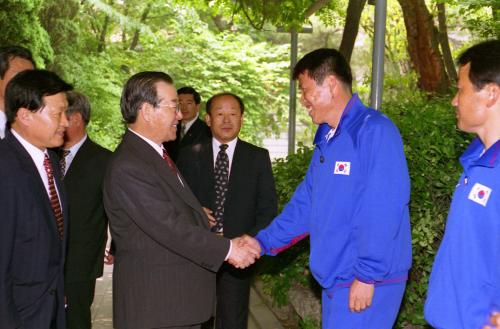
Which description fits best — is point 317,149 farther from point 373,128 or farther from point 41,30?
point 41,30

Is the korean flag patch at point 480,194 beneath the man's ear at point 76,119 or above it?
beneath

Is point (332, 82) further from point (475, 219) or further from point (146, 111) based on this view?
point (475, 219)

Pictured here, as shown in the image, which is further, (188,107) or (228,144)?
(188,107)

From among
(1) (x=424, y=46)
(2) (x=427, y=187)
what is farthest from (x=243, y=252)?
(1) (x=424, y=46)

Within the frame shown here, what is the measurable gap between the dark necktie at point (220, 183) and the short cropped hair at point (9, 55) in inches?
71.3

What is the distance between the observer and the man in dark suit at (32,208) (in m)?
3.03

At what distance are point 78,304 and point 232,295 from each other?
1.29 meters

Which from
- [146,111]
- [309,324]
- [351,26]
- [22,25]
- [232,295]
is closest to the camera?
[146,111]

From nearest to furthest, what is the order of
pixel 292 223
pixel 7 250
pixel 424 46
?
pixel 7 250 → pixel 292 223 → pixel 424 46

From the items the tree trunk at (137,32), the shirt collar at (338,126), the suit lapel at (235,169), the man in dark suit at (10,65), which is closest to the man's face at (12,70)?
the man in dark suit at (10,65)

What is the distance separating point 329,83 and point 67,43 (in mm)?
16200

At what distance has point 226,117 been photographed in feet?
18.0

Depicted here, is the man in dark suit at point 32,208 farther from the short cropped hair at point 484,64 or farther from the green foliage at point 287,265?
the green foliage at point 287,265

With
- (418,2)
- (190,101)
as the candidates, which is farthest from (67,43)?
(418,2)
